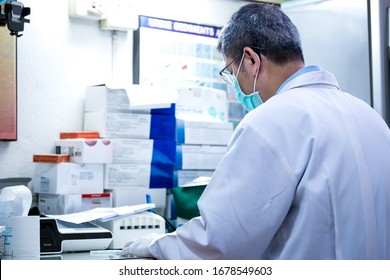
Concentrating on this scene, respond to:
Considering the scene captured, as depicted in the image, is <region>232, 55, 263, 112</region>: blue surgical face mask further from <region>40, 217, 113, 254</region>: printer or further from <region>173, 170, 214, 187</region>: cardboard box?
<region>173, 170, 214, 187</region>: cardboard box

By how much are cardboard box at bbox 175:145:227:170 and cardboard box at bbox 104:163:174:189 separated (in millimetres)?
59

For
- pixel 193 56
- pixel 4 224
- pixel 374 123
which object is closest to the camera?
pixel 374 123

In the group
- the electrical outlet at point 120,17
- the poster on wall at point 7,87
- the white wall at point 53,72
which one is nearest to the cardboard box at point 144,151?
the white wall at point 53,72

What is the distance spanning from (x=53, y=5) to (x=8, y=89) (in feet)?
1.33

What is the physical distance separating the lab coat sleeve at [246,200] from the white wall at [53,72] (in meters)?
1.25

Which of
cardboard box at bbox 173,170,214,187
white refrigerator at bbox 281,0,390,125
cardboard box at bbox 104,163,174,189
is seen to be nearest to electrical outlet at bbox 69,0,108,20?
cardboard box at bbox 104,163,174,189

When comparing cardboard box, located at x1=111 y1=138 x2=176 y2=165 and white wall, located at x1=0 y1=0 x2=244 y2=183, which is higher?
white wall, located at x1=0 y1=0 x2=244 y2=183

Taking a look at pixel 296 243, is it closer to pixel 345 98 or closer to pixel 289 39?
pixel 345 98

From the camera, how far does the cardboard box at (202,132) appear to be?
263 cm

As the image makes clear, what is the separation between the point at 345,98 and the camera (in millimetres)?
1447

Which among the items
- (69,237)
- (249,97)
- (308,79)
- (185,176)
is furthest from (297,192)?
(185,176)

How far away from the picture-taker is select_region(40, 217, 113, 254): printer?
1923mm
